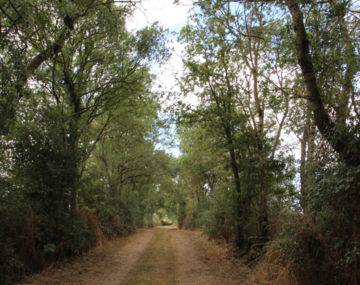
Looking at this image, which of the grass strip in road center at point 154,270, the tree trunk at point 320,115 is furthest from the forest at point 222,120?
the grass strip in road center at point 154,270

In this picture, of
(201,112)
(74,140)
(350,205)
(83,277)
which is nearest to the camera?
(350,205)

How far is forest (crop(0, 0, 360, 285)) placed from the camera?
6.05m

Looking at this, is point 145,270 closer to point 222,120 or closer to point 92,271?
point 92,271

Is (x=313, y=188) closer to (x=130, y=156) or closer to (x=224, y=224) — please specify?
(x=224, y=224)

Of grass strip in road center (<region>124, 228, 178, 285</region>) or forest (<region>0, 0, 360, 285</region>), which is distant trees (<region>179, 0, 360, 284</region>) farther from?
grass strip in road center (<region>124, 228, 178, 285</region>)

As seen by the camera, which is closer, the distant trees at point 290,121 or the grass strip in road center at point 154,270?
the distant trees at point 290,121

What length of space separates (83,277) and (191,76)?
847 cm

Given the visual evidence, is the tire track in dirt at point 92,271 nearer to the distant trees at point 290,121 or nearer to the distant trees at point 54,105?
the distant trees at point 54,105

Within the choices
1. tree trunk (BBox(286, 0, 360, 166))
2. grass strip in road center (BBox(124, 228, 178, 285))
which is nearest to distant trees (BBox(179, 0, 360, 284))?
tree trunk (BBox(286, 0, 360, 166))

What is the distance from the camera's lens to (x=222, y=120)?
39.1ft

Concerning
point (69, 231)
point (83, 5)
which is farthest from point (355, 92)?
point (69, 231)

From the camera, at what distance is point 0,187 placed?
768 cm

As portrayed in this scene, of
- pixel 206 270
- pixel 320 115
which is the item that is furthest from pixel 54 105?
pixel 320 115

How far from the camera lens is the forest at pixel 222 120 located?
6.05 meters
